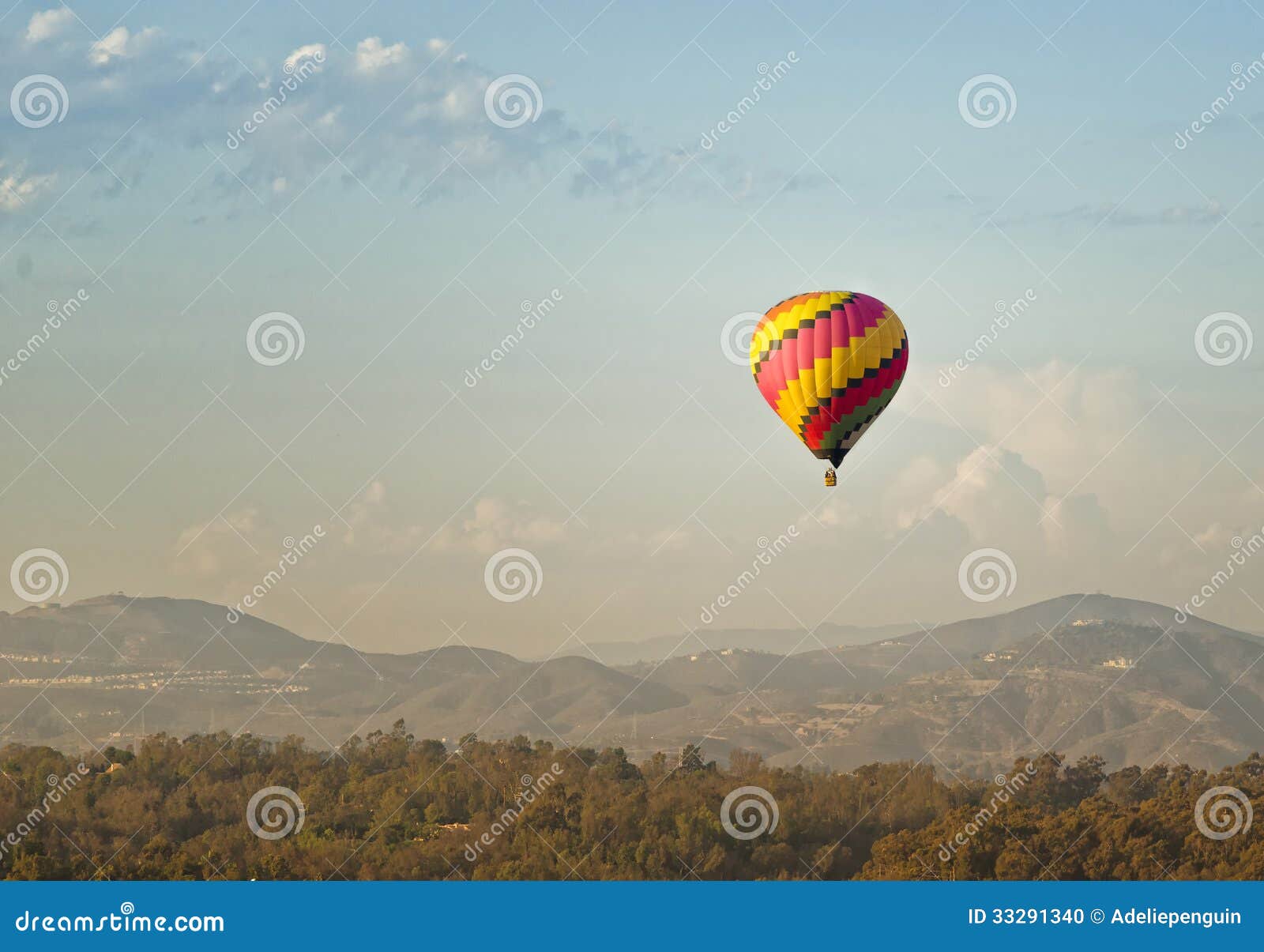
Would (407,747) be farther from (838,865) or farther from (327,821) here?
(838,865)

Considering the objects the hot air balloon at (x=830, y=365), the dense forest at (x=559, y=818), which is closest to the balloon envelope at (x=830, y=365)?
the hot air balloon at (x=830, y=365)

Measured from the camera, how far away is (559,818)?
2817 inches

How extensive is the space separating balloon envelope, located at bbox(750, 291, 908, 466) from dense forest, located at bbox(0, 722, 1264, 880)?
2310cm

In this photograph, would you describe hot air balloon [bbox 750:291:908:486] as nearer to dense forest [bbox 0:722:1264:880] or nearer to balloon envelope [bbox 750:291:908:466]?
balloon envelope [bbox 750:291:908:466]

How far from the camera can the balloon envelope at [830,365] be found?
42438mm

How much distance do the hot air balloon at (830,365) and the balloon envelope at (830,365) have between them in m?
0.02

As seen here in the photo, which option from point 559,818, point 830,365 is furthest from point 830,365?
point 559,818

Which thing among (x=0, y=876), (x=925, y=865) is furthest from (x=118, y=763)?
(x=925, y=865)

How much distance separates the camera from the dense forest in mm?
63062

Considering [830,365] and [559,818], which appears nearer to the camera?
[830,365]

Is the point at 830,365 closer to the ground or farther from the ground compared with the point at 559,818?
farther from the ground

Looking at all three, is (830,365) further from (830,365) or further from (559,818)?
(559,818)

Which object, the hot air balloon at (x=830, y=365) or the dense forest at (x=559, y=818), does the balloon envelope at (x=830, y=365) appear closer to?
the hot air balloon at (x=830, y=365)

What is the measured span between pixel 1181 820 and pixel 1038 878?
11.1m
